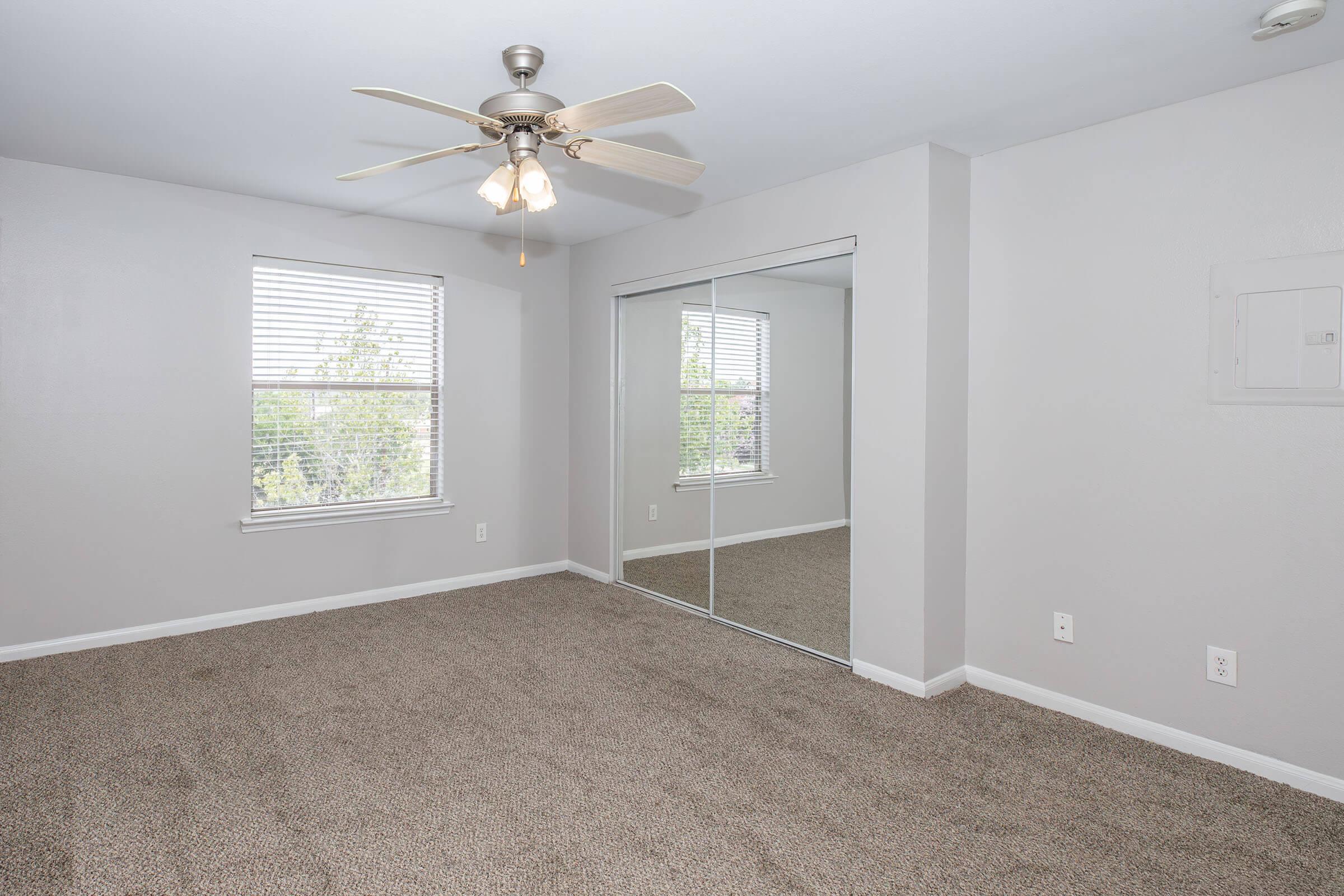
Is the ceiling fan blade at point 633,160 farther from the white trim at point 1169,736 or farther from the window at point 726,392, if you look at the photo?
the white trim at point 1169,736

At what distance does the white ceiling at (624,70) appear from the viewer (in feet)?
6.70

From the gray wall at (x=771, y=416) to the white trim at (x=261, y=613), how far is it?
90cm

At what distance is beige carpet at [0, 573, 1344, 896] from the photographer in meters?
1.92

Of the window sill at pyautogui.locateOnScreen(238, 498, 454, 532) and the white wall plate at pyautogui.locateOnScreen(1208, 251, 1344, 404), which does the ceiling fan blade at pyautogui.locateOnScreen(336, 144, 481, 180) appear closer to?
the window sill at pyautogui.locateOnScreen(238, 498, 454, 532)

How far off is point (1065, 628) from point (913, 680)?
644mm

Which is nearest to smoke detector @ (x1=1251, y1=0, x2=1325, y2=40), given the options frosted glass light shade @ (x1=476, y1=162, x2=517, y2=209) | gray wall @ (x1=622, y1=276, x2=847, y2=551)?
gray wall @ (x1=622, y1=276, x2=847, y2=551)

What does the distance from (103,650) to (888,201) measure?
429cm

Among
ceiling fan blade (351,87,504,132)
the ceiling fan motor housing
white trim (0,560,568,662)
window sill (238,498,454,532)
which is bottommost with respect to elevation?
white trim (0,560,568,662)

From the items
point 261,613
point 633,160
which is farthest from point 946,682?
point 261,613

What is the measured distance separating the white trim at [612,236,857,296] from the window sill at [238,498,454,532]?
1.85 m

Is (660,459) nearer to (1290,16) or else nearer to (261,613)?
(261,613)

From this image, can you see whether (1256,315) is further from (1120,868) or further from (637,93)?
(637,93)

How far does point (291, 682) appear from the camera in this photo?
3.19 m

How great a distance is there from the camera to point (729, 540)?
4094mm
